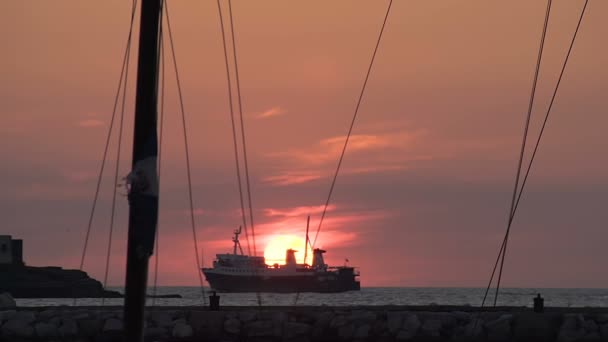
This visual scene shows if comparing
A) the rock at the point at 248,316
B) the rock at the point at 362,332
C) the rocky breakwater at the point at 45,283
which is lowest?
the rock at the point at 362,332

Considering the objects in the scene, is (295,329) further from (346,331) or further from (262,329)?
(346,331)

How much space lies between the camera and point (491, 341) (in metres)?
23.7

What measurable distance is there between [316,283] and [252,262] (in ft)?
28.3

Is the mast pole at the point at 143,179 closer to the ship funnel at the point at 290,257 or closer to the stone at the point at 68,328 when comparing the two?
the stone at the point at 68,328

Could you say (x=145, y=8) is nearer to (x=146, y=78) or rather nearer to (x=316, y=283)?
(x=146, y=78)

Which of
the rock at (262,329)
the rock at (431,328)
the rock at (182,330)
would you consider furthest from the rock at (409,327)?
the rock at (182,330)

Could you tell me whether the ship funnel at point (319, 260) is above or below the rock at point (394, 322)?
above

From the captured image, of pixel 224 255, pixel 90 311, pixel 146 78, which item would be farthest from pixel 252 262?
pixel 146 78

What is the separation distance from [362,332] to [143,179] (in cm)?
1335

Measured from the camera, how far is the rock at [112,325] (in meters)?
25.2

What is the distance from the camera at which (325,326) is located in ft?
81.0

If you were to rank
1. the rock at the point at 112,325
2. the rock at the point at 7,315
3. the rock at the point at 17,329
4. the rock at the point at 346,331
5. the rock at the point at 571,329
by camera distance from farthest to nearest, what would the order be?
the rock at the point at 7,315
the rock at the point at 17,329
the rock at the point at 112,325
the rock at the point at 346,331
the rock at the point at 571,329

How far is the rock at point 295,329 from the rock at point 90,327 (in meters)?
3.85

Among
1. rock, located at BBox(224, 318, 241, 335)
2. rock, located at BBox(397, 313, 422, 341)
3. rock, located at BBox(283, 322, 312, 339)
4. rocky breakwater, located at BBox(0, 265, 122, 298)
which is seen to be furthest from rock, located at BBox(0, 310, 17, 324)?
rocky breakwater, located at BBox(0, 265, 122, 298)
